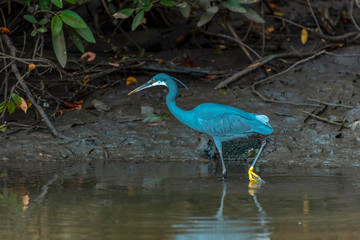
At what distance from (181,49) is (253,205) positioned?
5.70 m

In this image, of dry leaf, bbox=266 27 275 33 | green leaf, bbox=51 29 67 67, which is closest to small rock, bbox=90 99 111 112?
green leaf, bbox=51 29 67 67

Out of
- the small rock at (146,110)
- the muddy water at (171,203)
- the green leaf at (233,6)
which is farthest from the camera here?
the small rock at (146,110)

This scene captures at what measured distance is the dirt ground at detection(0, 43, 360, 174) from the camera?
6.81 m

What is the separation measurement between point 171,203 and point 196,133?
2.65 meters

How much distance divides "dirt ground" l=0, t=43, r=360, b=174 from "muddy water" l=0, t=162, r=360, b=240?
0.52 meters

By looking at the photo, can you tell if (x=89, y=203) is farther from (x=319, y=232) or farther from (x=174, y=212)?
(x=319, y=232)

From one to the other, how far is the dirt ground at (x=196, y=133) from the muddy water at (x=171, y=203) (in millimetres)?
525

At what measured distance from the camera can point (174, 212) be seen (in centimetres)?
430

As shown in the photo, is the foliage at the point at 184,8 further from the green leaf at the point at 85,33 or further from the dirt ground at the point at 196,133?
the dirt ground at the point at 196,133

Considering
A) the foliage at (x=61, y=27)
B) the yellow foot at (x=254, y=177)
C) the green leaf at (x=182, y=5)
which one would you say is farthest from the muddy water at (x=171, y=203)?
the green leaf at (x=182, y=5)

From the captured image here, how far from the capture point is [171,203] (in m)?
4.61

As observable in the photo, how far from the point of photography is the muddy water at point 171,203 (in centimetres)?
379

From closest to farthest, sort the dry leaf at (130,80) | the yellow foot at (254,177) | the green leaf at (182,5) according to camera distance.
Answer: the yellow foot at (254,177), the green leaf at (182,5), the dry leaf at (130,80)

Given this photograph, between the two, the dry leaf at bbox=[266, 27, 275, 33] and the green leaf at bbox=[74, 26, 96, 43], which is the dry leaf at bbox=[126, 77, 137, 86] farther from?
the dry leaf at bbox=[266, 27, 275, 33]
